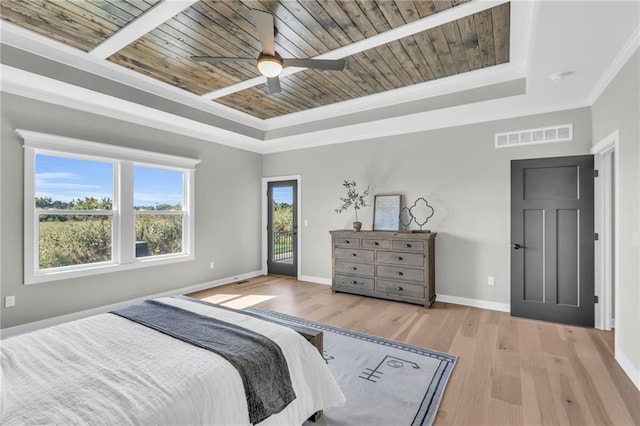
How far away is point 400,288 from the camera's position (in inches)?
175

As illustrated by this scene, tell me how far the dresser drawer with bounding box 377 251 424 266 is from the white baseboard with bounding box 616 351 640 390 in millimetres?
2074

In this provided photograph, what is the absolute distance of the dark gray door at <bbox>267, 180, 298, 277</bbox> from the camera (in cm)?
616

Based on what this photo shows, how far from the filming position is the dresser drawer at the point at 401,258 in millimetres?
4297

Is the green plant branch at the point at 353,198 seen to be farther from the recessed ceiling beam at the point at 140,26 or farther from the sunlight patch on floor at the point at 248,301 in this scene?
the recessed ceiling beam at the point at 140,26

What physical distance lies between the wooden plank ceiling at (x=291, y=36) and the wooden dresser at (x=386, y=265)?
2177mm

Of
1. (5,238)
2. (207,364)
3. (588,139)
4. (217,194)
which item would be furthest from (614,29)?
(5,238)

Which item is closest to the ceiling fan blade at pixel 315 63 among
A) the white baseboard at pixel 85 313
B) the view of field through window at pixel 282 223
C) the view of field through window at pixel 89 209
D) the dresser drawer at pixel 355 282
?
the view of field through window at pixel 89 209

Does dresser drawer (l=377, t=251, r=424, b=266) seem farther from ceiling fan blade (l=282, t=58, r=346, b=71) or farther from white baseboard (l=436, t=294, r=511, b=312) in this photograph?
ceiling fan blade (l=282, t=58, r=346, b=71)

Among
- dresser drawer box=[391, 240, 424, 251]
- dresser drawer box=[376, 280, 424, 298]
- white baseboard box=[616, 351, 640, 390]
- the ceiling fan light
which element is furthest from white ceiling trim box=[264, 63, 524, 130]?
white baseboard box=[616, 351, 640, 390]

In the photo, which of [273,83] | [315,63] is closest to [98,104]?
[273,83]

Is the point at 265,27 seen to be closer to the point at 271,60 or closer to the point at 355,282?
the point at 271,60

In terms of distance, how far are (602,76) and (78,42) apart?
5.15 metres

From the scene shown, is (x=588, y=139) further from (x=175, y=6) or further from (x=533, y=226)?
(x=175, y=6)

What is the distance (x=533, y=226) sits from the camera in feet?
12.7
